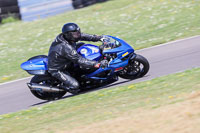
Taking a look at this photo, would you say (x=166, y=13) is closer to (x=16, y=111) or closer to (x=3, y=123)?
(x=16, y=111)

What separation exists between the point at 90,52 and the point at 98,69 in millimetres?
396

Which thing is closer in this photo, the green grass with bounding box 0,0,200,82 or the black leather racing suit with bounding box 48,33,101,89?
the black leather racing suit with bounding box 48,33,101,89

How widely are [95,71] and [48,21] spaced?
35.3ft

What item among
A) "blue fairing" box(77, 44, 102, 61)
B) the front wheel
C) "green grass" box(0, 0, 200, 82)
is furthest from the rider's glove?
"green grass" box(0, 0, 200, 82)

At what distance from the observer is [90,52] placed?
24.5ft

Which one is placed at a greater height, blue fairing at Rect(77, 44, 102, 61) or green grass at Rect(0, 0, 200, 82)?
blue fairing at Rect(77, 44, 102, 61)

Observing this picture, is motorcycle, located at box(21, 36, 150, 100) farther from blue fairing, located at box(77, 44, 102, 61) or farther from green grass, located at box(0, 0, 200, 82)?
green grass, located at box(0, 0, 200, 82)

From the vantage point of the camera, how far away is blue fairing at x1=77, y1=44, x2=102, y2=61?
7.44 metres

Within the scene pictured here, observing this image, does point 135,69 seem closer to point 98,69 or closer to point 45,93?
point 98,69

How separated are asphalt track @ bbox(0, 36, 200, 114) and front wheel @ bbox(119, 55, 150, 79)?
0.13m

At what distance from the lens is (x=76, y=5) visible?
64.7ft

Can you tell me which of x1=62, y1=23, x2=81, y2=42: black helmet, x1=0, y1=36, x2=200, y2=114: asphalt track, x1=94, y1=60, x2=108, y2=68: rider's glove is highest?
x1=62, y1=23, x2=81, y2=42: black helmet

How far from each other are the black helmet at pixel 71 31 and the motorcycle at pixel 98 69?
0.35 metres

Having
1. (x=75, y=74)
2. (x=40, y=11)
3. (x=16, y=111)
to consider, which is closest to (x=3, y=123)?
(x=16, y=111)
